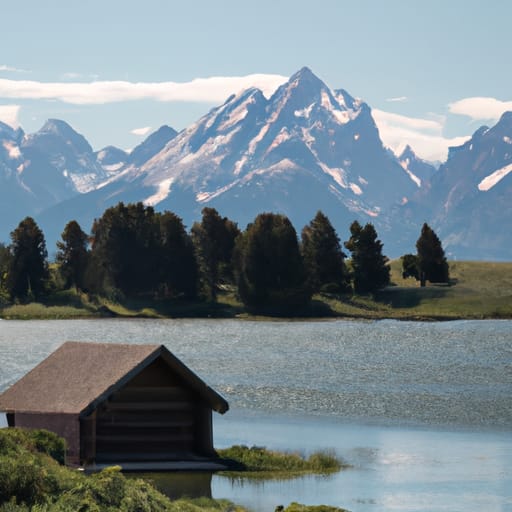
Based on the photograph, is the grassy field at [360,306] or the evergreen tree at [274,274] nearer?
the grassy field at [360,306]

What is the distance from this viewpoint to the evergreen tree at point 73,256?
618ft

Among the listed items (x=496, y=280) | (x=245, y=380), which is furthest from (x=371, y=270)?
(x=245, y=380)

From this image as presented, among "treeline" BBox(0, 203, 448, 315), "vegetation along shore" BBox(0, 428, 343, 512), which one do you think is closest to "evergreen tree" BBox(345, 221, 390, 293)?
"treeline" BBox(0, 203, 448, 315)

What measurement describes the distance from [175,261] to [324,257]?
20.3 metres

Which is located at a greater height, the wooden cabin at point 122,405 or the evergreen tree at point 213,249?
the evergreen tree at point 213,249

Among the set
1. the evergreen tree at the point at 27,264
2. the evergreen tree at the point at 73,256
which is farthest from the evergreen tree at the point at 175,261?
the evergreen tree at the point at 27,264

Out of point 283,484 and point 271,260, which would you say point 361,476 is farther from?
point 271,260

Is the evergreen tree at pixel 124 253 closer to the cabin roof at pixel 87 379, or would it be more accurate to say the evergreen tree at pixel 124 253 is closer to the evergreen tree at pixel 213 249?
the evergreen tree at pixel 213 249

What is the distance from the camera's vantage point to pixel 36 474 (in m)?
23.0

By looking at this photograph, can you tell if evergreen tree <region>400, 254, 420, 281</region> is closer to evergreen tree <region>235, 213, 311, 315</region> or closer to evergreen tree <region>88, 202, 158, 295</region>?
evergreen tree <region>235, 213, 311, 315</region>

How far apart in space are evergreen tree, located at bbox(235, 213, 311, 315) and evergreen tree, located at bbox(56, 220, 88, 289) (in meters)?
24.6

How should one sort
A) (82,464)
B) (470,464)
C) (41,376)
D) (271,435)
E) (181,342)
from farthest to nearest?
(181,342), (271,435), (470,464), (41,376), (82,464)

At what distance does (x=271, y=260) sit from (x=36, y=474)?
506 ft

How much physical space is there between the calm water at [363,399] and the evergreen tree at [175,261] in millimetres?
34965
